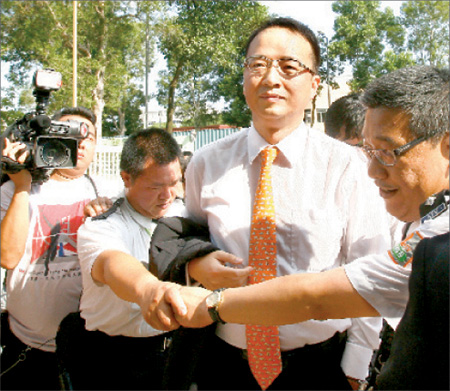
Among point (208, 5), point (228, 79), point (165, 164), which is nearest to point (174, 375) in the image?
point (165, 164)

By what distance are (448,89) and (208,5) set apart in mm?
6808

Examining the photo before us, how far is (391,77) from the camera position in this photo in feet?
4.38

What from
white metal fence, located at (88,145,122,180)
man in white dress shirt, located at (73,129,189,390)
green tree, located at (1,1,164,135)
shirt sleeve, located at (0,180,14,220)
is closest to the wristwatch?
man in white dress shirt, located at (73,129,189,390)

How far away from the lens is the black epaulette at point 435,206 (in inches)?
43.4

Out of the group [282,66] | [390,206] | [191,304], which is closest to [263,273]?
[191,304]

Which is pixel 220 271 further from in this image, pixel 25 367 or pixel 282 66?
pixel 25 367

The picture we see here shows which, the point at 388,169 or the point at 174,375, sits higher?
the point at 388,169

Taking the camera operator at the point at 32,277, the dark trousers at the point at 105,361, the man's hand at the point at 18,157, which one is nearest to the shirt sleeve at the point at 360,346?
the dark trousers at the point at 105,361

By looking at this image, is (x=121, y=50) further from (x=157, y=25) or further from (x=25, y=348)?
(x=25, y=348)

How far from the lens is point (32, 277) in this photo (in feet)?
7.28

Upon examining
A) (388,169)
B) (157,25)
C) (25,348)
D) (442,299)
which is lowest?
(25,348)

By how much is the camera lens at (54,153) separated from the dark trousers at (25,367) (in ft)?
2.92

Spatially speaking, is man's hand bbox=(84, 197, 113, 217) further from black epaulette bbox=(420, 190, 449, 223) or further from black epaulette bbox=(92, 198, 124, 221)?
black epaulette bbox=(420, 190, 449, 223)

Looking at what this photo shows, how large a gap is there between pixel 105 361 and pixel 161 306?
26.6 inches
